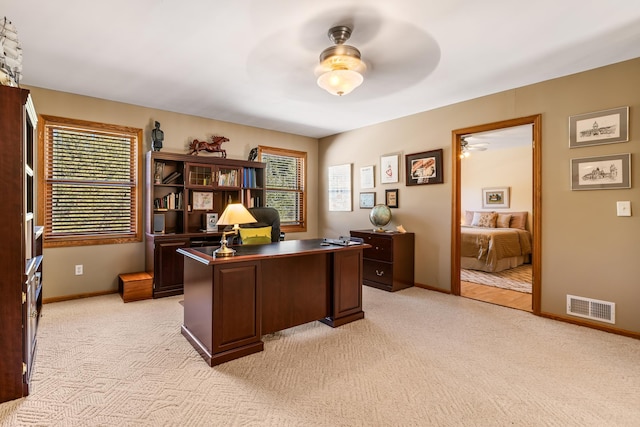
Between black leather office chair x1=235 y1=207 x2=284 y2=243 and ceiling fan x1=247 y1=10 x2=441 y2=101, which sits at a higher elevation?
ceiling fan x1=247 y1=10 x2=441 y2=101

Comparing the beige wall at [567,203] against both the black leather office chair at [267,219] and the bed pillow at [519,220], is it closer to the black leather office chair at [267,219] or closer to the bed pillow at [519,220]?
the black leather office chair at [267,219]

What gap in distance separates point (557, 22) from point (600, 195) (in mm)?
1692

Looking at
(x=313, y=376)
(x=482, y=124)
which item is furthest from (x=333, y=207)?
(x=313, y=376)

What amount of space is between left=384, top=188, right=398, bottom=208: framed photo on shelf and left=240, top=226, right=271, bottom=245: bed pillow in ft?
6.80

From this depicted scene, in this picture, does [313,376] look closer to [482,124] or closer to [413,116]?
[482,124]

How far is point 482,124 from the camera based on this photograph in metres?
3.84

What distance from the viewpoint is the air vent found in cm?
294

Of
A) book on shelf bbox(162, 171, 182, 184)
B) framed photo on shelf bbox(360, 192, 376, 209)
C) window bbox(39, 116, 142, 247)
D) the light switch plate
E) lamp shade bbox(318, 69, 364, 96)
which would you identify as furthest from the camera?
framed photo on shelf bbox(360, 192, 376, 209)

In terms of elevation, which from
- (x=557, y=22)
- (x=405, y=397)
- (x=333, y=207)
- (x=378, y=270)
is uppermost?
(x=557, y=22)

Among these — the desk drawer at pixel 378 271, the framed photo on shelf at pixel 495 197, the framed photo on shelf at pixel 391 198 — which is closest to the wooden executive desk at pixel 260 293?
the desk drawer at pixel 378 271

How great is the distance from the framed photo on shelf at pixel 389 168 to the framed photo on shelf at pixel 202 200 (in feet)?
8.57

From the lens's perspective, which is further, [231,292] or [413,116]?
[413,116]

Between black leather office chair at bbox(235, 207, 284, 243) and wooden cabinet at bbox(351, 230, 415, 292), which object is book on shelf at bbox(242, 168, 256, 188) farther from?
wooden cabinet at bbox(351, 230, 415, 292)

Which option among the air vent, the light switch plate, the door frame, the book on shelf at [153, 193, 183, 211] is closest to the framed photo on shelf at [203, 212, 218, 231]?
the book on shelf at [153, 193, 183, 211]
